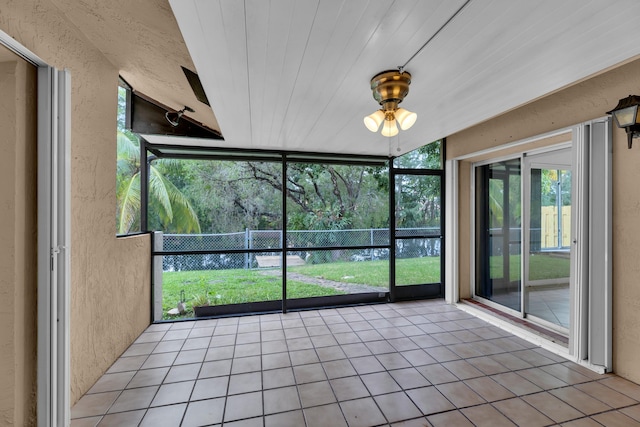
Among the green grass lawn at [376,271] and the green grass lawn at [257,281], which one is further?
the green grass lawn at [257,281]

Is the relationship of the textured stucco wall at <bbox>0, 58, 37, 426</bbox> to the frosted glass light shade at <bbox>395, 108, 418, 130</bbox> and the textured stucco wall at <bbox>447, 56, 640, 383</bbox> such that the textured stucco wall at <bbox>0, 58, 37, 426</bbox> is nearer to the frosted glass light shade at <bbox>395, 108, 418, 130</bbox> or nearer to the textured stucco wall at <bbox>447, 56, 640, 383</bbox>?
the frosted glass light shade at <bbox>395, 108, 418, 130</bbox>

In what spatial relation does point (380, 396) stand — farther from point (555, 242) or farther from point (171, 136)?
point (171, 136)

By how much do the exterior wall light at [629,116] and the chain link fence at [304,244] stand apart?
241 cm

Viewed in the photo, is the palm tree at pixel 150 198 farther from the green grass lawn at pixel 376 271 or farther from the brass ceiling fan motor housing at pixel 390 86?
the brass ceiling fan motor housing at pixel 390 86

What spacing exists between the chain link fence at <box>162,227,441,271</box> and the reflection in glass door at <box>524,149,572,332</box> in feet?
4.00

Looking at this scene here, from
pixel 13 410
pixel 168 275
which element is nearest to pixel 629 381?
pixel 13 410

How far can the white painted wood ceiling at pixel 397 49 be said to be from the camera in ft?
3.86

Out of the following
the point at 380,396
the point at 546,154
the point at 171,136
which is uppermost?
the point at 171,136

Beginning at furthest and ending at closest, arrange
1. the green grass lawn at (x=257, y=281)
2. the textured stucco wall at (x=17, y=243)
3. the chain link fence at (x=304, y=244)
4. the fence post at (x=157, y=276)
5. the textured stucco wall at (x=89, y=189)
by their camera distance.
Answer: the green grass lawn at (x=257, y=281)
the chain link fence at (x=304, y=244)
the fence post at (x=157, y=276)
the textured stucco wall at (x=89, y=189)
the textured stucco wall at (x=17, y=243)

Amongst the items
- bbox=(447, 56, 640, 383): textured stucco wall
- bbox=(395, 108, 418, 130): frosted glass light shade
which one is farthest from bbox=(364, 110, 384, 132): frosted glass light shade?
bbox=(447, 56, 640, 383): textured stucco wall

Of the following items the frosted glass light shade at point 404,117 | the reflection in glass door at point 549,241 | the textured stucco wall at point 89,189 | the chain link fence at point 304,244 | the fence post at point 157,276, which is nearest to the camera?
the textured stucco wall at point 89,189

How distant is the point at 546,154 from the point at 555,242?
3.13ft

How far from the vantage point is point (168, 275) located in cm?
455

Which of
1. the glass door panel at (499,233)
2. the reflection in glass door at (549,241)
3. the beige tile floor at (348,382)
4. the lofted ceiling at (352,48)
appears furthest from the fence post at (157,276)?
the reflection in glass door at (549,241)
